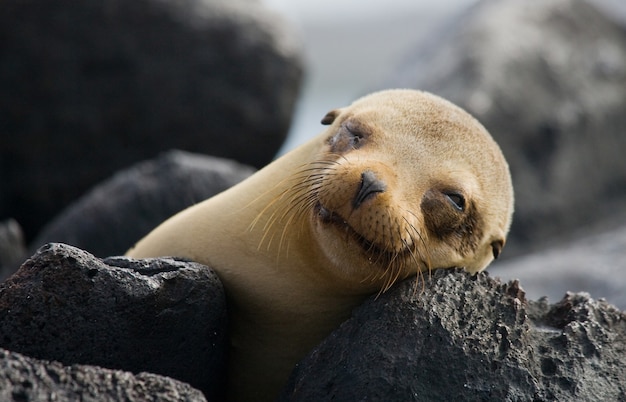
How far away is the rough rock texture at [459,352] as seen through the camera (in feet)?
13.9

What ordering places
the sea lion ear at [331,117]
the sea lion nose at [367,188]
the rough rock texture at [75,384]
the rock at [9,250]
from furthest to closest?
1. the rock at [9,250]
2. the sea lion ear at [331,117]
3. the sea lion nose at [367,188]
4. the rough rock texture at [75,384]

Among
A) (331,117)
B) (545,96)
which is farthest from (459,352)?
(545,96)

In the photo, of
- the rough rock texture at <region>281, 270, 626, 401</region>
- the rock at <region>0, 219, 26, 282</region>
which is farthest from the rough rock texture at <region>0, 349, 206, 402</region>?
the rock at <region>0, 219, 26, 282</region>

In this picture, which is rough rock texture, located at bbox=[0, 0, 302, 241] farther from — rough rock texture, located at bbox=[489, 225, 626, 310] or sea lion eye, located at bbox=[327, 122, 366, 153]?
sea lion eye, located at bbox=[327, 122, 366, 153]

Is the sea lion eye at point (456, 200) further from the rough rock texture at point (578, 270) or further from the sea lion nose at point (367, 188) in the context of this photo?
the rough rock texture at point (578, 270)

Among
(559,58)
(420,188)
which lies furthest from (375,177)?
(559,58)

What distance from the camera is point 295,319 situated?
5121mm

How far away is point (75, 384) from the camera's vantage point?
11.5 feet

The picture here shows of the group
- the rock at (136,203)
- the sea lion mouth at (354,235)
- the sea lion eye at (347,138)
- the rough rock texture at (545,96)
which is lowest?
the rock at (136,203)

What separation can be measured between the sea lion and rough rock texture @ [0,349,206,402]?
4.27 feet

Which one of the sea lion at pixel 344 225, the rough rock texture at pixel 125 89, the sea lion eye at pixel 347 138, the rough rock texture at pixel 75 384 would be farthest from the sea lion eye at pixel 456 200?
the rough rock texture at pixel 125 89

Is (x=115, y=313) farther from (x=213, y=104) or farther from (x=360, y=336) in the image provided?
(x=213, y=104)

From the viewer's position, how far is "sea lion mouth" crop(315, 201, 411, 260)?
461 cm

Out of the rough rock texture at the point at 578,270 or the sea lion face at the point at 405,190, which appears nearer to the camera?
the sea lion face at the point at 405,190
